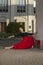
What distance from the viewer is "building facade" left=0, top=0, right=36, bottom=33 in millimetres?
42625

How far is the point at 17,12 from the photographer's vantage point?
1708 inches

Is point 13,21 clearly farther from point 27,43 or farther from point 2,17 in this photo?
point 27,43

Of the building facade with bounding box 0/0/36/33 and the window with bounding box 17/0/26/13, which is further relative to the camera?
the window with bounding box 17/0/26/13

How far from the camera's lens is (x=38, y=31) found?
625 inches

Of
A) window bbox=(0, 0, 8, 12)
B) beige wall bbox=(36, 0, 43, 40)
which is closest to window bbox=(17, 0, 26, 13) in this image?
window bbox=(0, 0, 8, 12)

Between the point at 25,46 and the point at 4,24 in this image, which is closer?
the point at 25,46

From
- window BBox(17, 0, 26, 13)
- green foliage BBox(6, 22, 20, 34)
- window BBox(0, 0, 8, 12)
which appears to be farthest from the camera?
window BBox(17, 0, 26, 13)

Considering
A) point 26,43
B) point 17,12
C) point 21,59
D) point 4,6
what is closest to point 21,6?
point 17,12

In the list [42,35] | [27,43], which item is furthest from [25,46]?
[42,35]

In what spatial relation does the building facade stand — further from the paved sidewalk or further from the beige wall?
the paved sidewalk

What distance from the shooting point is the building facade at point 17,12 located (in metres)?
42.6

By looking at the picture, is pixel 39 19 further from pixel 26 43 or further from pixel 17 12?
pixel 17 12

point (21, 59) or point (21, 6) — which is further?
point (21, 6)

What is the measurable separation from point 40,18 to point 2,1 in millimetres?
28671
